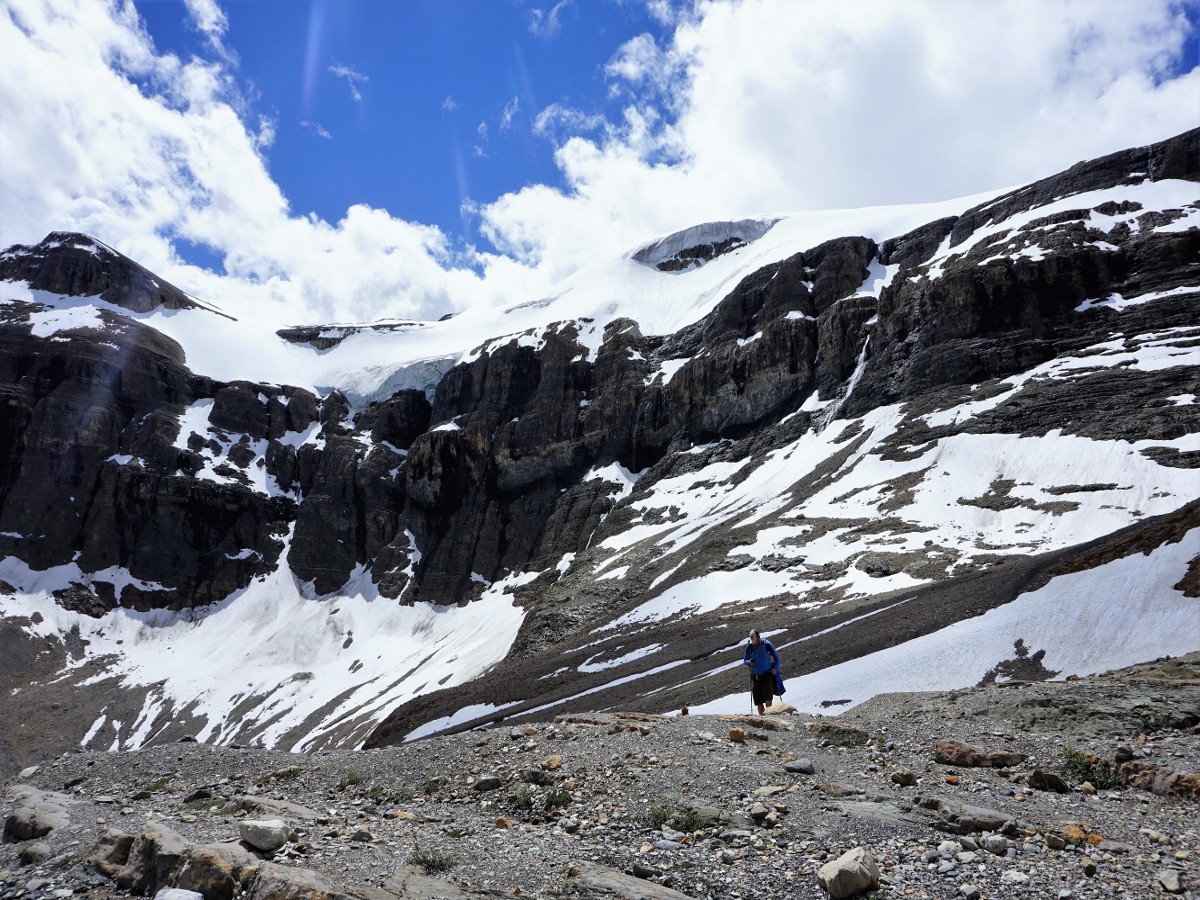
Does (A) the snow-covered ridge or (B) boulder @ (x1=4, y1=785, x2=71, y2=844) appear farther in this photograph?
(A) the snow-covered ridge

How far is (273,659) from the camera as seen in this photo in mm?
111562

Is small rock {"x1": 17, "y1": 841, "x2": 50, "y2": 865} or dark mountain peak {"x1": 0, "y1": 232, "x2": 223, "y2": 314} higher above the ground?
dark mountain peak {"x1": 0, "y1": 232, "x2": 223, "y2": 314}

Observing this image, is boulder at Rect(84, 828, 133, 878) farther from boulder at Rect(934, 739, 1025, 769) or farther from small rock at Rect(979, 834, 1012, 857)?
boulder at Rect(934, 739, 1025, 769)

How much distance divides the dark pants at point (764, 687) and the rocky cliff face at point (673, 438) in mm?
13133

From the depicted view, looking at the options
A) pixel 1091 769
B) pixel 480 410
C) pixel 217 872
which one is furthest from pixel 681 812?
pixel 480 410

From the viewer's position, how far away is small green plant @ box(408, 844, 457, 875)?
7547 millimetres

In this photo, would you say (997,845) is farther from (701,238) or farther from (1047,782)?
(701,238)

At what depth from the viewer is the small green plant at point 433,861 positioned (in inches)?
297

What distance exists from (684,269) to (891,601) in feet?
460

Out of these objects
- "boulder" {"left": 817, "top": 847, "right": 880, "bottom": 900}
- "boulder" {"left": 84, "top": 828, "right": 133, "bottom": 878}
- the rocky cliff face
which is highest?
the rocky cliff face

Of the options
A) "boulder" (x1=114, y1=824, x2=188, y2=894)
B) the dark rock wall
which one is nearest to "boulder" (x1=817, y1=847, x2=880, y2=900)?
"boulder" (x1=114, y1=824, x2=188, y2=894)

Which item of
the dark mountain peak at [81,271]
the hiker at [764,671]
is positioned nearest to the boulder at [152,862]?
the hiker at [764,671]

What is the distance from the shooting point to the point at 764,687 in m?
16.9

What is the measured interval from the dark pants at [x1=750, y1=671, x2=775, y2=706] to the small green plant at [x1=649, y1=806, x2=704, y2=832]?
348 inches
